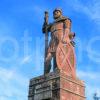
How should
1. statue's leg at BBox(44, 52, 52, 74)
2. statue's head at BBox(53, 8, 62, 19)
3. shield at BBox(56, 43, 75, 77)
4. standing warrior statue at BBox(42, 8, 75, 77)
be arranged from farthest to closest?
statue's head at BBox(53, 8, 62, 19) < statue's leg at BBox(44, 52, 52, 74) < standing warrior statue at BBox(42, 8, 75, 77) < shield at BBox(56, 43, 75, 77)

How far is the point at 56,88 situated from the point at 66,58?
1975mm

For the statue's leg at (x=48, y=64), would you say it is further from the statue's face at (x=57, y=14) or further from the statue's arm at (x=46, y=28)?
the statue's face at (x=57, y=14)

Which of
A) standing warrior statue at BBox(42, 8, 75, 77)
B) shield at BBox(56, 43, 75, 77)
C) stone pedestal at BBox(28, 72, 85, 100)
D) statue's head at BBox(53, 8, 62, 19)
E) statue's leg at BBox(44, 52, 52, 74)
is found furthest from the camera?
statue's head at BBox(53, 8, 62, 19)

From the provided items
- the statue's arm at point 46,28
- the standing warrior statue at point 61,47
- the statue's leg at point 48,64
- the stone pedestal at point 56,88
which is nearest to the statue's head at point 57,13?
the standing warrior statue at point 61,47

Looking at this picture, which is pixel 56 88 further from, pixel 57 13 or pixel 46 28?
pixel 57 13

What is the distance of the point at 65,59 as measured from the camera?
18.2 m

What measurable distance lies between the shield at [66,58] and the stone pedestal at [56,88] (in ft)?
1.68

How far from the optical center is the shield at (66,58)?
18.0 meters

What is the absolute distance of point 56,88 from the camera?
1714 centimetres

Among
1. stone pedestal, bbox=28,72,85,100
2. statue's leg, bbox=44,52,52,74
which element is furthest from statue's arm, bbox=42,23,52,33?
stone pedestal, bbox=28,72,85,100

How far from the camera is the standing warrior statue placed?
18062 millimetres

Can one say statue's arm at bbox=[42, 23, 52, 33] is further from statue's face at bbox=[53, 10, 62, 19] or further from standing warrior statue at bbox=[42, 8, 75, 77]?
statue's face at bbox=[53, 10, 62, 19]

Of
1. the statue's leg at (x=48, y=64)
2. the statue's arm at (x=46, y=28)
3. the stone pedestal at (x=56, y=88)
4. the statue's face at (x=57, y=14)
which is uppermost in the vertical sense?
the statue's face at (x=57, y=14)

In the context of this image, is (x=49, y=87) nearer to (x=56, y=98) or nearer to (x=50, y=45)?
(x=56, y=98)
